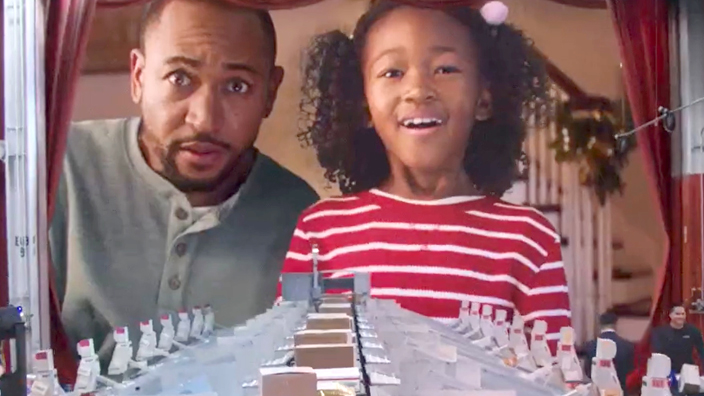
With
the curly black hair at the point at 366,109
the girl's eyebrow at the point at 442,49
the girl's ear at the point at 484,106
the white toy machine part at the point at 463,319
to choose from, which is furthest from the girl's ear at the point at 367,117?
the white toy machine part at the point at 463,319

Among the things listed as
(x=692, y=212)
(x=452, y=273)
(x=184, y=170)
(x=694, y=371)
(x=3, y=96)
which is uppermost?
(x=3, y=96)

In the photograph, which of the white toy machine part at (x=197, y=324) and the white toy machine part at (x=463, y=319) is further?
the white toy machine part at (x=197, y=324)

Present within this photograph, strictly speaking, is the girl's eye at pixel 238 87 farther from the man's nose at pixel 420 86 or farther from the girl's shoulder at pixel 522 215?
the girl's shoulder at pixel 522 215

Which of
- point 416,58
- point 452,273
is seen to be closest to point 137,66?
point 416,58

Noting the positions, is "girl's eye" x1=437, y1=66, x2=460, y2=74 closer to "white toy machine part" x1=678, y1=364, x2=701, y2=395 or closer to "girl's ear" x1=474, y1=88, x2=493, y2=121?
"girl's ear" x1=474, y1=88, x2=493, y2=121

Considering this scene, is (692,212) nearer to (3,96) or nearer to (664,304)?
(664,304)
